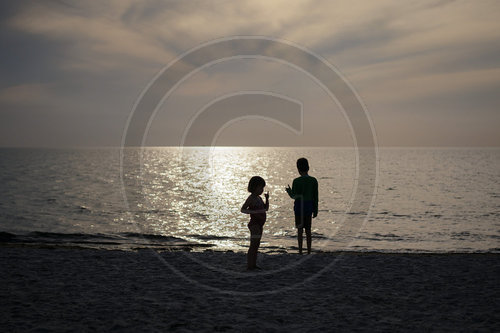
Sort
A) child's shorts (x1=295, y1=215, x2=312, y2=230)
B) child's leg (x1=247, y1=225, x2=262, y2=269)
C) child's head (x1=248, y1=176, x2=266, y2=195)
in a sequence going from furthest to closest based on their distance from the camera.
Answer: child's shorts (x1=295, y1=215, x2=312, y2=230) → child's leg (x1=247, y1=225, x2=262, y2=269) → child's head (x1=248, y1=176, x2=266, y2=195)

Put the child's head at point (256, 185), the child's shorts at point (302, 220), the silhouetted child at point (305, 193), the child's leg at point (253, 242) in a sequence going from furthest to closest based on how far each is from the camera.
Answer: the child's shorts at point (302, 220) < the silhouetted child at point (305, 193) < the child's leg at point (253, 242) < the child's head at point (256, 185)

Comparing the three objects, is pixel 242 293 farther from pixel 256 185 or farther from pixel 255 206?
pixel 256 185

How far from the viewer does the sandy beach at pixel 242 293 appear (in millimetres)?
6551

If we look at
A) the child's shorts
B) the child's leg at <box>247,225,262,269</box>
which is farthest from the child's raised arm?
the child's shorts

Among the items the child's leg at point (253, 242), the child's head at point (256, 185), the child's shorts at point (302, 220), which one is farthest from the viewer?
the child's shorts at point (302, 220)

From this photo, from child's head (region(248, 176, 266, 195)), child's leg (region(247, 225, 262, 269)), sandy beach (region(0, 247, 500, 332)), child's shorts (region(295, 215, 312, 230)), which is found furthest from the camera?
child's shorts (region(295, 215, 312, 230))

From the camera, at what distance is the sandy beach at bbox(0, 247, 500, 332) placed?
6551 mm

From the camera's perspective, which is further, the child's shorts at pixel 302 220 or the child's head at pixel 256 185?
the child's shorts at pixel 302 220

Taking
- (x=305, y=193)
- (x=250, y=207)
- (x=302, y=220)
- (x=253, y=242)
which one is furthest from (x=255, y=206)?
(x=302, y=220)

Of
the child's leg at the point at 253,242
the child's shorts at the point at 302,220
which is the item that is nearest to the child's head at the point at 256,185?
the child's leg at the point at 253,242

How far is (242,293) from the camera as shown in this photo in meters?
8.28

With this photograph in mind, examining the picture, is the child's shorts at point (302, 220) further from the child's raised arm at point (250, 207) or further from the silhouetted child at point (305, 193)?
the child's raised arm at point (250, 207)

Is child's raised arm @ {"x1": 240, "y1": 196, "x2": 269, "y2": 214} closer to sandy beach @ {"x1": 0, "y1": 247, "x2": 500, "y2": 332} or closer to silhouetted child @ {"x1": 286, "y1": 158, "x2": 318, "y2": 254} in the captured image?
sandy beach @ {"x1": 0, "y1": 247, "x2": 500, "y2": 332}

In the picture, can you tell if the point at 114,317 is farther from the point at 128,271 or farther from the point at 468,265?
the point at 468,265
